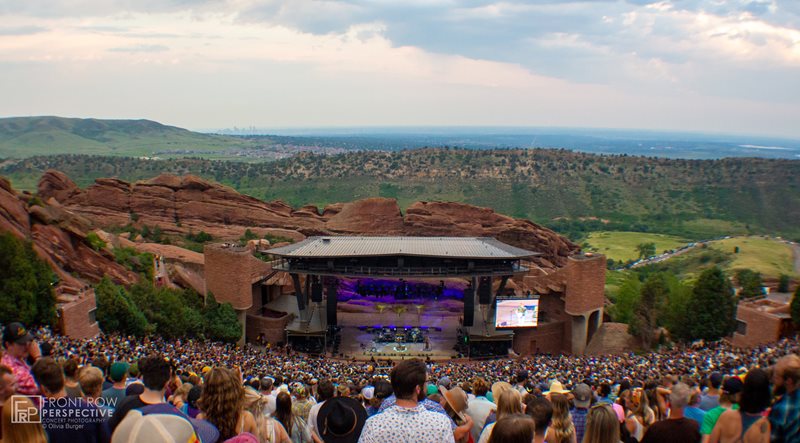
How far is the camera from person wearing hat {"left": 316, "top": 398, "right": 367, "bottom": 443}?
8086mm

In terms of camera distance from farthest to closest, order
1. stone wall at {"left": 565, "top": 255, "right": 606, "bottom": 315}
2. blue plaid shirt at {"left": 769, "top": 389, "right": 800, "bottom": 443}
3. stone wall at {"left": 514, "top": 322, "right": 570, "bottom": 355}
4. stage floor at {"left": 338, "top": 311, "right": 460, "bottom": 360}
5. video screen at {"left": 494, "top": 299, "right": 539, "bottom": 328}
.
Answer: stone wall at {"left": 514, "top": 322, "right": 570, "bottom": 355} → stone wall at {"left": 565, "top": 255, "right": 606, "bottom": 315} → video screen at {"left": 494, "top": 299, "right": 539, "bottom": 328} → stage floor at {"left": 338, "top": 311, "right": 460, "bottom": 360} → blue plaid shirt at {"left": 769, "top": 389, "right": 800, "bottom": 443}

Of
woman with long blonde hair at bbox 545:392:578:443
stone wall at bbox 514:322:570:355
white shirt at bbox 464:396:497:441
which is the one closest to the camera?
woman with long blonde hair at bbox 545:392:578:443

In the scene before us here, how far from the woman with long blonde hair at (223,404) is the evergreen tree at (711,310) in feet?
129

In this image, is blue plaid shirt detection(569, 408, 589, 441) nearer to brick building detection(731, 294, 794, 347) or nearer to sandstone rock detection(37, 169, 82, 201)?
brick building detection(731, 294, 794, 347)

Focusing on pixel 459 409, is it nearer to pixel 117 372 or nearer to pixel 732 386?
pixel 732 386

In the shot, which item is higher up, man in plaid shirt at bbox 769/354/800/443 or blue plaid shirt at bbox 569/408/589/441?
man in plaid shirt at bbox 769/354/800/443

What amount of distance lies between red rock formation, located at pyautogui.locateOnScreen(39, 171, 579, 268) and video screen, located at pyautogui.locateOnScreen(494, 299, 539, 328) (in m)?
17.3

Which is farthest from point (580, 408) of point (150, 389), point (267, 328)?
point (267, 328)

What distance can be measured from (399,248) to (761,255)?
63.2 m

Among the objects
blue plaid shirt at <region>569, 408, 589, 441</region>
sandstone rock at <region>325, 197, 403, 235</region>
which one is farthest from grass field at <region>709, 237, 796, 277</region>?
blue plaid shirt at <region>569, 408, 589, 441</region>

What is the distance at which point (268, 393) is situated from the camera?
11719 mm

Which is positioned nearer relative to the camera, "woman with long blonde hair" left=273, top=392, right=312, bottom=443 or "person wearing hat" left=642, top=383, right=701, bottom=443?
"person wearing hat" left=642, top=383, right=701, bottom=443

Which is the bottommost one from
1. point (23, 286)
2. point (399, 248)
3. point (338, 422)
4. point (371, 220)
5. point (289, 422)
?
point (371, 220)

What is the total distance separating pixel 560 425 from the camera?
7.86 metres
